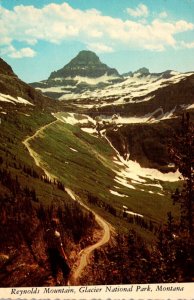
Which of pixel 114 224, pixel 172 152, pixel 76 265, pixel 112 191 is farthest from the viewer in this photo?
pixel 112 191

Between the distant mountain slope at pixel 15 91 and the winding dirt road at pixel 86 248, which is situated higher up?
the distant mountain slope at pixel 15 91

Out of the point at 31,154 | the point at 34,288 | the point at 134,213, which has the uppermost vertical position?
the point at 31,154

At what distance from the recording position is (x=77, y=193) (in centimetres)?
2419

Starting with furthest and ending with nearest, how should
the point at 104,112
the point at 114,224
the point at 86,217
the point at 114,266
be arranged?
the point at 104,112 < the point at 114,224 < the point at 86,217 < the point at 114,266

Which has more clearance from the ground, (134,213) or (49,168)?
(49,168)

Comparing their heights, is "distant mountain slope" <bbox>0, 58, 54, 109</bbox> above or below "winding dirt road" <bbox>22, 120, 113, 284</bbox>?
above

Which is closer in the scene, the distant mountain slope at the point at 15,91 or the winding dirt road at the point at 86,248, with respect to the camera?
the winding dirt road at the point at 86,248

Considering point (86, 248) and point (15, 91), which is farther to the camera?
point (15, 91)

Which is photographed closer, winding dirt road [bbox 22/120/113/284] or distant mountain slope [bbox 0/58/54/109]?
winding dirt road [bbox 22/120/113/284]

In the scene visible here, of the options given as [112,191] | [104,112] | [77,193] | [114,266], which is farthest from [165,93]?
[114,266]

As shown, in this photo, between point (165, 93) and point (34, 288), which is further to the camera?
point (165, 93)

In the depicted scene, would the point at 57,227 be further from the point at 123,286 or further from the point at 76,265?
the point at 123,286

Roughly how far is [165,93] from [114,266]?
128 meters

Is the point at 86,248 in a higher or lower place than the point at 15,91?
lower
